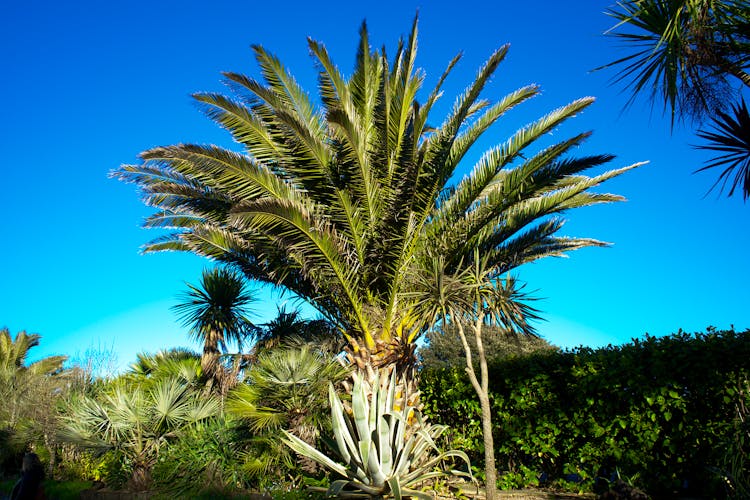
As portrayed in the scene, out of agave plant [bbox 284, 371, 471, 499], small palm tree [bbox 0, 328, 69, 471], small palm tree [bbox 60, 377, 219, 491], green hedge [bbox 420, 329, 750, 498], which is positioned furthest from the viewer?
small palm tree [bbox 0, 328, 69, 471]

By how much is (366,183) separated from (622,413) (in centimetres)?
530

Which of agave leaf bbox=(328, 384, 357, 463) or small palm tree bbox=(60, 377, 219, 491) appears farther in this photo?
small palm tree bbox=(60, 377, 219, 491)

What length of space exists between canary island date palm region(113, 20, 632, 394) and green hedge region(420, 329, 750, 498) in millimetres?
2036

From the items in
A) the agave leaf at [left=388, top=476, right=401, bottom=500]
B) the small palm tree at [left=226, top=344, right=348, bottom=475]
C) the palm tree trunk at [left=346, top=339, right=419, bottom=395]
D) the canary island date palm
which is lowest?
the agave leaf at [left=388, top=476, right=401, bottom=500]

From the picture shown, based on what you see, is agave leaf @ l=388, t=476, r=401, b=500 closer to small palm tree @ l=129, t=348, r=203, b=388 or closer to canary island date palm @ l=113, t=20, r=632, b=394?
canary island date palm @ l=113, t=20, r=632, b=394

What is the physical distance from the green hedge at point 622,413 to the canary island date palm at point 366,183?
2.04 meters

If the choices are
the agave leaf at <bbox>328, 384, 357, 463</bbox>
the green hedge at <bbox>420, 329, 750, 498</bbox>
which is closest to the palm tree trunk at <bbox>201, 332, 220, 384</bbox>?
the green hedge at <bbox>420, 329, 750, 498</bbox>

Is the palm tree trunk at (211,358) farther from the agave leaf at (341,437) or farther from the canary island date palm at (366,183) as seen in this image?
the agave leaf at (341,437)

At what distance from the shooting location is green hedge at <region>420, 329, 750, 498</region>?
7.01 m

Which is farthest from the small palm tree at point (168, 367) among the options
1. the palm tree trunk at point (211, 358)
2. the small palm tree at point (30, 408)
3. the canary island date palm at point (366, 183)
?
the canary island date palm at point (366, 183)

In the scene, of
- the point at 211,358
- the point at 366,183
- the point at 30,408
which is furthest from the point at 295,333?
the point at 30,408

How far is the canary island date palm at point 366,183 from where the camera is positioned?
27.5 ft

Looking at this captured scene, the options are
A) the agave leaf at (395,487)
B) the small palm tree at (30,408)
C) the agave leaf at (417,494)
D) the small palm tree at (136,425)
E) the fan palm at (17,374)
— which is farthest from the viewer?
the fan palm at (17,374)

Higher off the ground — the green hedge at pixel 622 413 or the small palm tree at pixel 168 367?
the small palm tree at pixel 168 367
